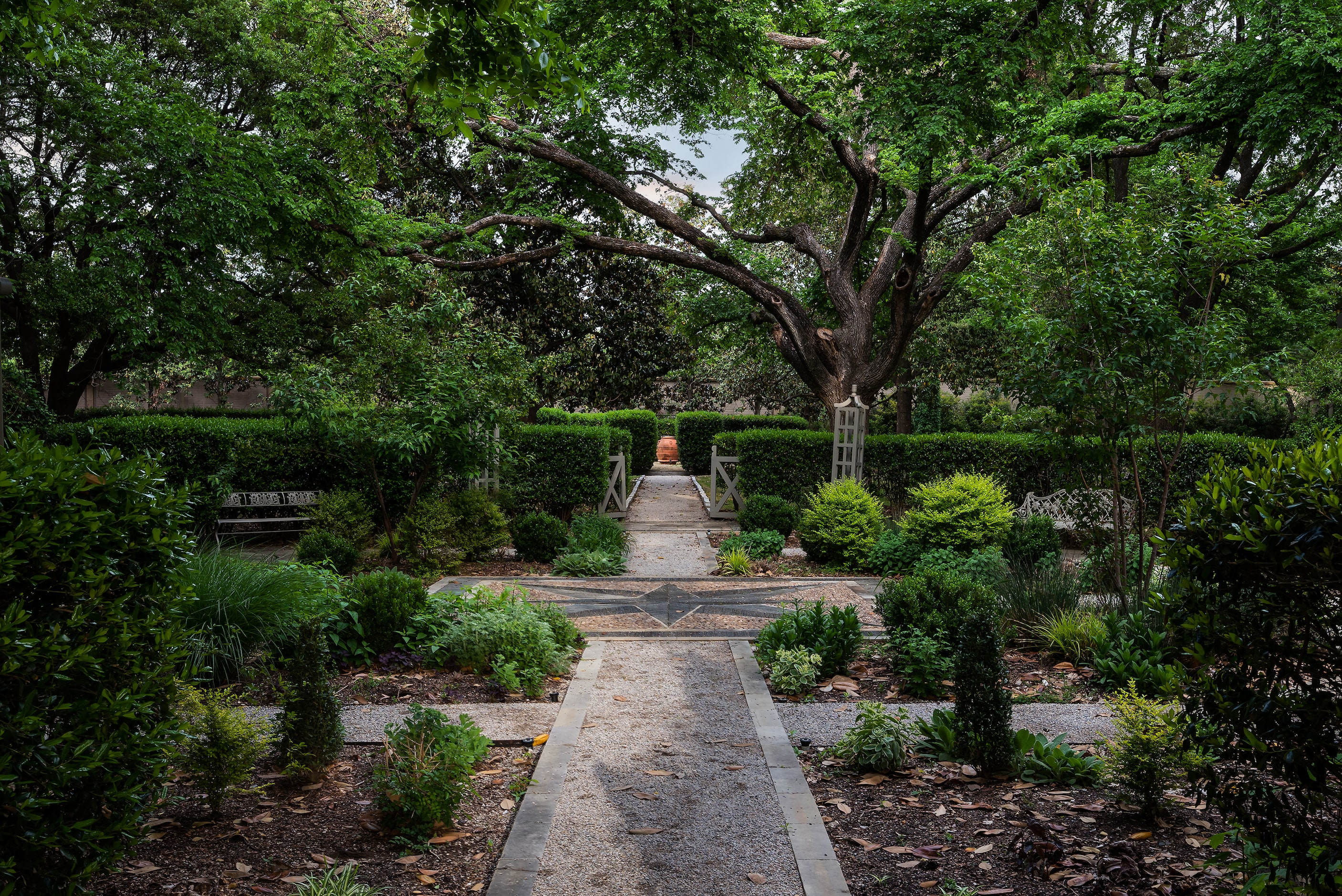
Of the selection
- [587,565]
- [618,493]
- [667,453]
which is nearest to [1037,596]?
[587,565]

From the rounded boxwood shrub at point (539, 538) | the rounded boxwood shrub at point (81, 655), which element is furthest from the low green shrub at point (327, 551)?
the rounded boxwood shrub at point (81, 655)

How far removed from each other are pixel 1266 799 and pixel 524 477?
10738 mm

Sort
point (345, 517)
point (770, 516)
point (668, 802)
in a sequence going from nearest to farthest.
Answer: point (668, 802), point (345, 517), point (770, 516)

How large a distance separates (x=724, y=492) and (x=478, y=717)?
35.6ft

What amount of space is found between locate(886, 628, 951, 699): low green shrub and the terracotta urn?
24.3m

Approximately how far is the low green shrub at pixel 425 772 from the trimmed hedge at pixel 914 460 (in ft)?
32.0

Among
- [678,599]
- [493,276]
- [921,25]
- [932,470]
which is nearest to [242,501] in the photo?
[678,599]

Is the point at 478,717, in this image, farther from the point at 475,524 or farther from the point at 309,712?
the point at 475,524

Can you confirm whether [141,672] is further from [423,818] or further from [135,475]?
[423,818]

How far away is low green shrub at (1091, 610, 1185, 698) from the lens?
18.2ft

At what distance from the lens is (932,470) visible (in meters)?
13.3

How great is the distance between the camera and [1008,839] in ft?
12.1

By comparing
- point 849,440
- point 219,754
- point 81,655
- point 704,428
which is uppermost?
point 704,428

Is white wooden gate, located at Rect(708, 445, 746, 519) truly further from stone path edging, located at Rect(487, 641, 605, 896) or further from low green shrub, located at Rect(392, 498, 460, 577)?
stone path edging, located at Rect(487, 641, 605, 896)
